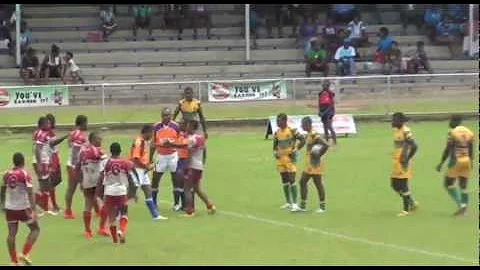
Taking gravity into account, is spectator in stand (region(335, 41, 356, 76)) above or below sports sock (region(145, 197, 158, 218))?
above

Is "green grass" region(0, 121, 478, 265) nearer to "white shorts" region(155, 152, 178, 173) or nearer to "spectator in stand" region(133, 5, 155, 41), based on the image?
"white shorts" region(155, 152, 178, 173)

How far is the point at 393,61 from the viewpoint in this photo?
112ft

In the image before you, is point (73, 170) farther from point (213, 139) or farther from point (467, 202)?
point (213, 139)

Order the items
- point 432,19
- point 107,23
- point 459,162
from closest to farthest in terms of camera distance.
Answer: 1. point 459,162
2. point 107,23
3. point 432,19

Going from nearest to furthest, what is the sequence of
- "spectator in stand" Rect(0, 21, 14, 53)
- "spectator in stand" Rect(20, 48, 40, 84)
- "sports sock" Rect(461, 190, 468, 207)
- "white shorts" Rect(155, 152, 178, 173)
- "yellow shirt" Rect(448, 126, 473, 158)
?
"sports sock" Rect(461, 190, 468, 207) < "yellow shirt" Rect(448, 126, 473, 158) < "white shorts" Rect(155, 152, 178, 173) < "spectator in stand" Rect(20, 48, 40, 84) < "spectator in stand" Rect(0, 21, 14, 53)

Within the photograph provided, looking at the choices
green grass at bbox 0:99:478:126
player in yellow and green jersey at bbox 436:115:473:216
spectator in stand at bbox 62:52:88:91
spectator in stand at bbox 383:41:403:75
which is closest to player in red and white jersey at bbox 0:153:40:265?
player in yellow and green jersey at bbox 436:115:473:216

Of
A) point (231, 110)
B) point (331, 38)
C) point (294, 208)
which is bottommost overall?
point (294, 208)

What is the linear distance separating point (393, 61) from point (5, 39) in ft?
51.2

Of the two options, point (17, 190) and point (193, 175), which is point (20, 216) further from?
point (193, 175)

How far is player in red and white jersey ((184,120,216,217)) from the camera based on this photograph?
15981mm

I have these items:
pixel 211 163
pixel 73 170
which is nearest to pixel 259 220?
pixel 73 170

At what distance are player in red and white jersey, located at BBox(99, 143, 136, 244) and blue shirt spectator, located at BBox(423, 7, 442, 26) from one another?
26207 millimetres

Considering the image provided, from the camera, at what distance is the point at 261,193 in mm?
17797

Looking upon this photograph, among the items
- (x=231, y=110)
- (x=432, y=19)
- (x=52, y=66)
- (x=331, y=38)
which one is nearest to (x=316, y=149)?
(x=231, y=110)
